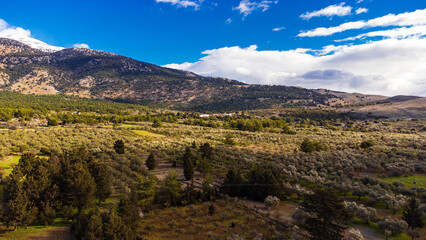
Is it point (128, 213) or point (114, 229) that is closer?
point (114, 229)

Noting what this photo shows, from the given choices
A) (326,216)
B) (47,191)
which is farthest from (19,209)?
(326,216)

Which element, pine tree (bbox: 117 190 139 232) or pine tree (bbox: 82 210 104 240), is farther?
pine tree (bbox: 117 190 139 232)

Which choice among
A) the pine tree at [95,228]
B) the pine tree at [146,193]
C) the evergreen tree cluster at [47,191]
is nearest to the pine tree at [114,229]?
the pine tree at [95,228]

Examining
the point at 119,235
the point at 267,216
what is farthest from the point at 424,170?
the point at 119,235

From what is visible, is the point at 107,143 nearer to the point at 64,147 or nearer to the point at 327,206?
the point at 64,147

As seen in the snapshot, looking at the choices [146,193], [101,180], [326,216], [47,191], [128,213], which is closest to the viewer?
[326,216]

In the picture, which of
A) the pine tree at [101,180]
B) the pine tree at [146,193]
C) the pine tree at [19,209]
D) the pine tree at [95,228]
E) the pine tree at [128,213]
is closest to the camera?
the pine tree at [95,228]

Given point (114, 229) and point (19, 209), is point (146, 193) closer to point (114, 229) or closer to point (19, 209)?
point (114, 229)

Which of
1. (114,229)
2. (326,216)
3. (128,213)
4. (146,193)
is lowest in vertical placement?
(146,193)

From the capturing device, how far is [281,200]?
2808 centimetres

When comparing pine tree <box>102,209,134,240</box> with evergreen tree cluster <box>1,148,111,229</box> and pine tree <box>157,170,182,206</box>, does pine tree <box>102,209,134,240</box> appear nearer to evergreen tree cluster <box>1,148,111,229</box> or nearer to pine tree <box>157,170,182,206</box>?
evergreen tree cluster <box>1,148,111,229</box>

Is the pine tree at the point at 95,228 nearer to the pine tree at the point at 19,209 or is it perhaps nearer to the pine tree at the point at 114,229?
the pine tree at the point at 114,229

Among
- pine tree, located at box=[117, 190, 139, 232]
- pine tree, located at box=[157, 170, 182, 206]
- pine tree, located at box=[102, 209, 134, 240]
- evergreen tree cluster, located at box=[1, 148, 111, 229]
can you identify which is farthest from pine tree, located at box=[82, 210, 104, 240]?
pine tree, located at box=[157, 170, 182, 206]

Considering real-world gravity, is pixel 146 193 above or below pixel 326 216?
below
